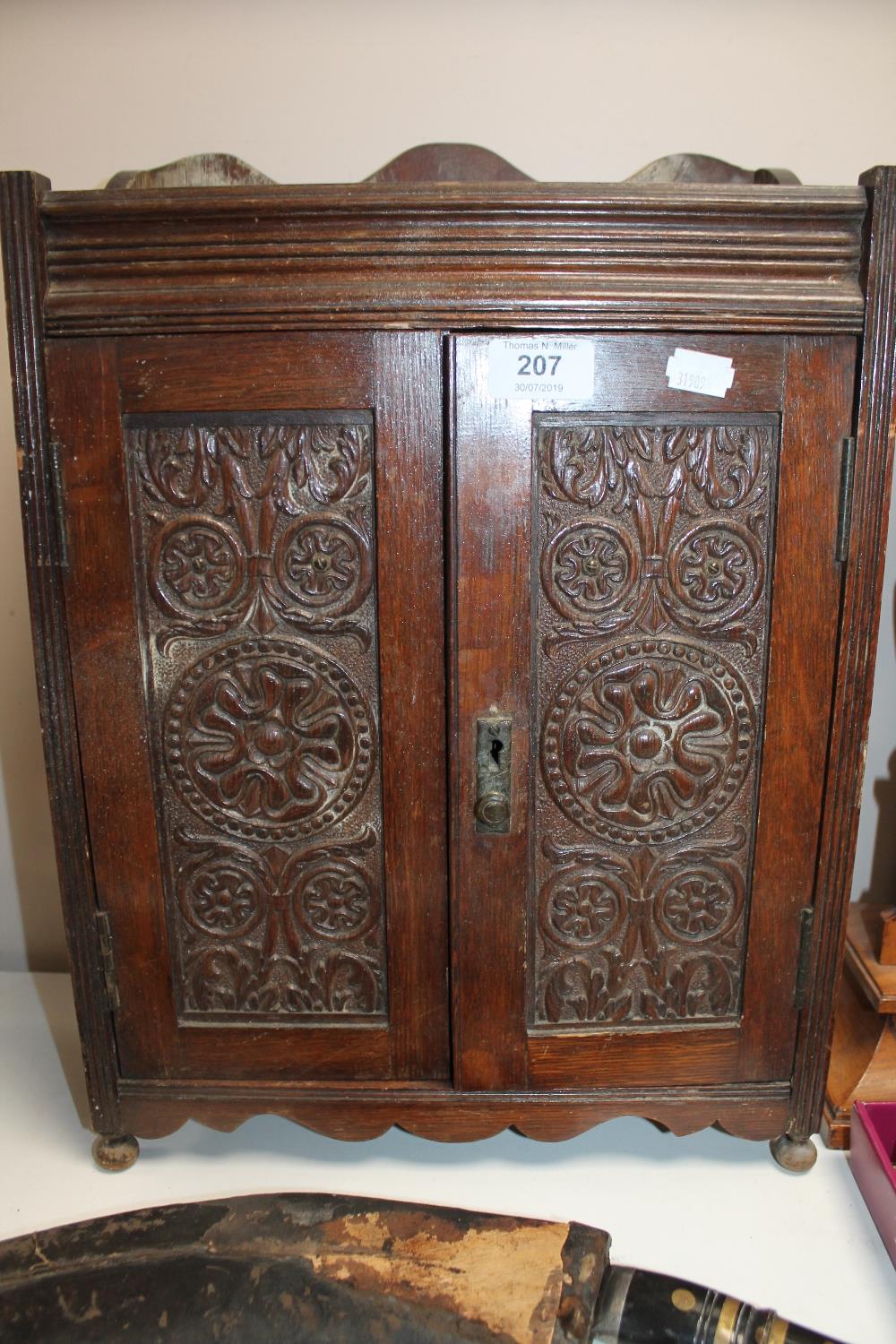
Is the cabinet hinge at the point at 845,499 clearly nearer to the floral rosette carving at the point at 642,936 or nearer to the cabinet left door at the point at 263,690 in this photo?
the floral rosette carving at the point at 642,936

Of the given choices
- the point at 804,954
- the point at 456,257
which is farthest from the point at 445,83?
the point at 804,954

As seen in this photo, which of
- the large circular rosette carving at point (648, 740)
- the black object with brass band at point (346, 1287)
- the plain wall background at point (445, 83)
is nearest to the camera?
the black object with brass band at point (346, 1287)

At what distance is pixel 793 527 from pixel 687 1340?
0.98 meters

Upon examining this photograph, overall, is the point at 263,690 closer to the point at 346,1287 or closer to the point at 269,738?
the point at 269,738

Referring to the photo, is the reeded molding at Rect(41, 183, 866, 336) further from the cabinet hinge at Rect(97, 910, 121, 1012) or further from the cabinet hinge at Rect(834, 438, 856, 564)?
the cabinet hinge at Rect(97, 910, 121, 1012)

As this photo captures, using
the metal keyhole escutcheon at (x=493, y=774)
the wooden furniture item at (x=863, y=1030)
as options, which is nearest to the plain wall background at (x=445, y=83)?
the metal keyhole escutcheon at (x=493, y=774)

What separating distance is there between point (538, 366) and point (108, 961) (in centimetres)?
108

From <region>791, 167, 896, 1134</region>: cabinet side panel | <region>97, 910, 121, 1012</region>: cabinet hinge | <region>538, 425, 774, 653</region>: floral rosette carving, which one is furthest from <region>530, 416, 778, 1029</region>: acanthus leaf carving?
<region>97, 910, 121, 1012</region>: cabinet hinge

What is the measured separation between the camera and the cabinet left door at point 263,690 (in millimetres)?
1290

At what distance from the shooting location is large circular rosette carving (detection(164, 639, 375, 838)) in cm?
138

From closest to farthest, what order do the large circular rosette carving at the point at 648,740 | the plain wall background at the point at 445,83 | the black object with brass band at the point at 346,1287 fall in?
the black object with brass band at the point at 346,1287
the large circular rosette carving at the point at 648,740
the plain wall background at the point at 445,83

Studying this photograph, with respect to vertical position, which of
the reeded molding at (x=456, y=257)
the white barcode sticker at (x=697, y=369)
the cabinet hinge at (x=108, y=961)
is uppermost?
the reeded molding at (x=456, y=257)

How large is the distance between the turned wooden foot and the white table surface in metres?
0.02

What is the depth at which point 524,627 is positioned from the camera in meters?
1.34
